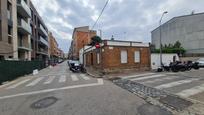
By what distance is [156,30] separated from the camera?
62781 mm

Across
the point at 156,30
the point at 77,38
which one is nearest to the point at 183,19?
the point at 156,30

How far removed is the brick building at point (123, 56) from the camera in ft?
63.9

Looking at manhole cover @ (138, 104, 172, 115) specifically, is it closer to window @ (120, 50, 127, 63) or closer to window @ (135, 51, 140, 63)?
window @ (120, 50, 127, 63)

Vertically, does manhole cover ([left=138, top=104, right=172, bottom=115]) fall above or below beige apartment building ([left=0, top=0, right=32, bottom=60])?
below

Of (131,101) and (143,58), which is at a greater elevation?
(143,58)

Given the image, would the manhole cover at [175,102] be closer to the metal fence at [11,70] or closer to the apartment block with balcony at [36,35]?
the metal fence at [11,70]

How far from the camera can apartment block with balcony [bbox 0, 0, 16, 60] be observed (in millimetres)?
18500

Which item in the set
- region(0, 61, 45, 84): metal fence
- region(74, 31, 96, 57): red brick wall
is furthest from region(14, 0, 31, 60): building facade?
region(74, 31, 96, 57): red brick wall

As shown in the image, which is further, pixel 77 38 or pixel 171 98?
pixel 77 38

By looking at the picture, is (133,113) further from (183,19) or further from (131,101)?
(183,19)

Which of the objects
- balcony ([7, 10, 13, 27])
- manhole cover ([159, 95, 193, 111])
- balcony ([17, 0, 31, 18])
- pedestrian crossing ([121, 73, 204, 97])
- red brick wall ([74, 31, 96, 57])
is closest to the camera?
manhole cover ([159, 95, 193, 111])

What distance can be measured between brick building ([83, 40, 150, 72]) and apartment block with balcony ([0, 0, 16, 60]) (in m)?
10.2

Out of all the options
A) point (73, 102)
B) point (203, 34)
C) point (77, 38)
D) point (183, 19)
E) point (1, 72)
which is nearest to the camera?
point (73, 102)

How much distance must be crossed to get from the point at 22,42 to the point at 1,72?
50.8 ft
